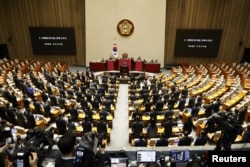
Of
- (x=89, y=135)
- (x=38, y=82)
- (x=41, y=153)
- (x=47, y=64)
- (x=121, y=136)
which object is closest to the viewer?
(x=89, y=135)

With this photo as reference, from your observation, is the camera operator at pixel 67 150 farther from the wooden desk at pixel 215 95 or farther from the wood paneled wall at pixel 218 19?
the wood paneled wall at pixel 218 19

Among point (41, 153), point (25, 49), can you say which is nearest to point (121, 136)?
point (41, 153)

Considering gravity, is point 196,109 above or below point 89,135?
below

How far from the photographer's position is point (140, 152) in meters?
5.05

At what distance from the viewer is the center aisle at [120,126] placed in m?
9.28

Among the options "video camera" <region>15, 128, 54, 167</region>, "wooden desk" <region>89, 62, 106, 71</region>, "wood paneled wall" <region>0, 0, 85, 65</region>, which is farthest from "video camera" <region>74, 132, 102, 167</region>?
"wood paneled wall" <region>0, 0, 85, 65</region>

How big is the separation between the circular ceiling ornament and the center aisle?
346 inches

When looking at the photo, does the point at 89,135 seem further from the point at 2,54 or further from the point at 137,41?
the point at 2,54

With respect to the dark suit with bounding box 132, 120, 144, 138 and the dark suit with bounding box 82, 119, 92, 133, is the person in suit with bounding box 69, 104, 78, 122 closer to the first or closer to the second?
the dark suit with bounding box 82, 119, 92, 133

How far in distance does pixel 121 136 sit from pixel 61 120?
2.36 m

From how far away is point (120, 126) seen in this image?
34.6 feet

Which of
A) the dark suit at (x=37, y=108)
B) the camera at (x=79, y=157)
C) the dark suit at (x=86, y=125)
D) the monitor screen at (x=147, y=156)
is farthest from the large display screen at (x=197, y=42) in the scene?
the camera at (x=79, y=157)

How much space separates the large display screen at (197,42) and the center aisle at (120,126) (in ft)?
30.9

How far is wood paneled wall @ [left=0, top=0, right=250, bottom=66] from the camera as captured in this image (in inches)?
818
